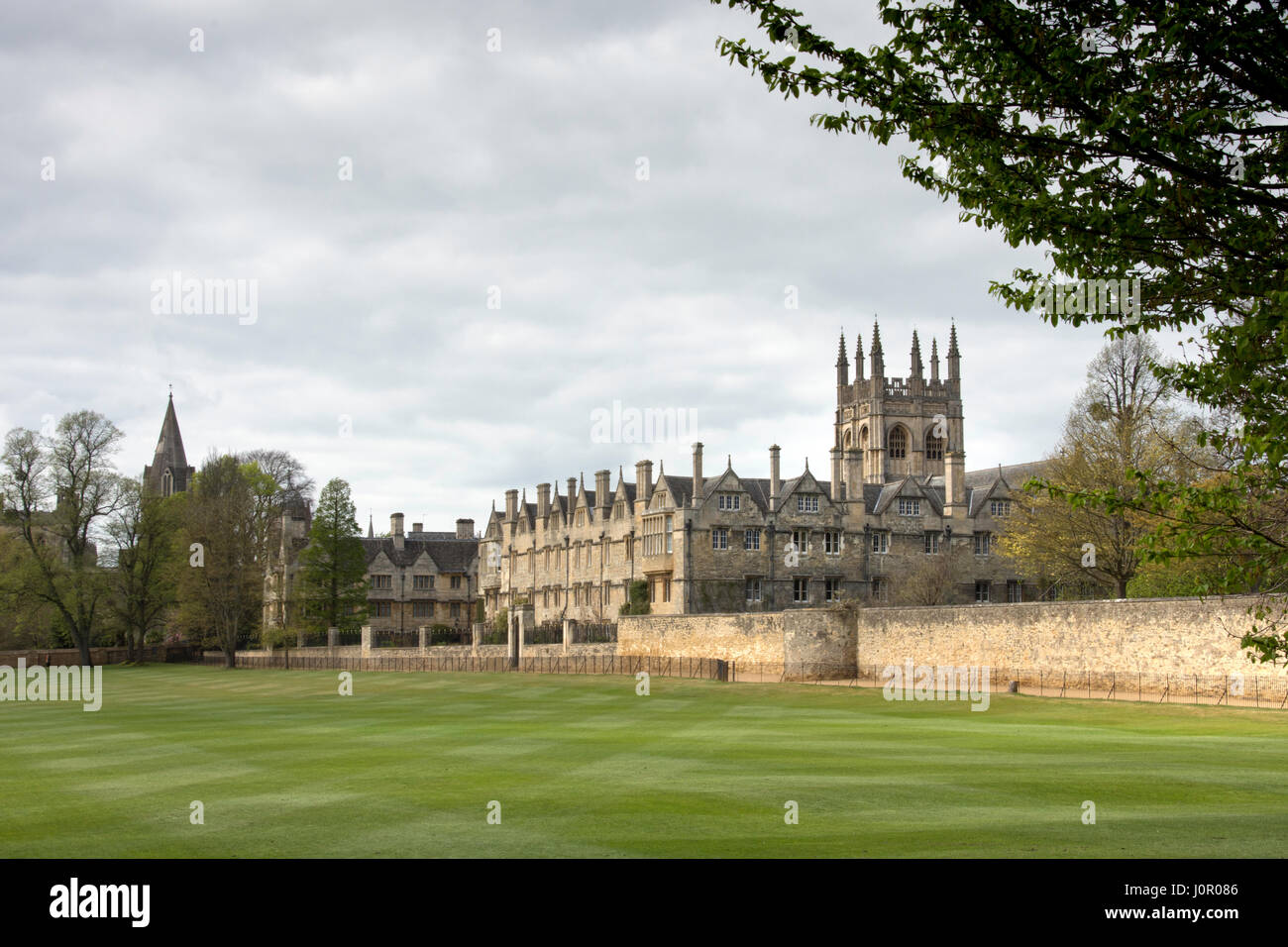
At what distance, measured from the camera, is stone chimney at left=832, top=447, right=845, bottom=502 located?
64438 mm

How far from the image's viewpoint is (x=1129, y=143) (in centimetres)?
1029

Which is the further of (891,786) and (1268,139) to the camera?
(891,786)

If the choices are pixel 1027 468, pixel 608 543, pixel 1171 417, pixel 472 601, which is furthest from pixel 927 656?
pixel 472 601

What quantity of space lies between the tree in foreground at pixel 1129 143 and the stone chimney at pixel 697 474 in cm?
4847

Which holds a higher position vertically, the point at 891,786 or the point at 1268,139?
the point at 1268,139

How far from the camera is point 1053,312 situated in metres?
11.5

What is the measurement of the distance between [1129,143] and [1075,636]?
3115 centimetres

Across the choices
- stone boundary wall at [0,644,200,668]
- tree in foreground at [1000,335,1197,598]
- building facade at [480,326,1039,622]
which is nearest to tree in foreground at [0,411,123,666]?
stone boundary wall at [0,644,200,668]

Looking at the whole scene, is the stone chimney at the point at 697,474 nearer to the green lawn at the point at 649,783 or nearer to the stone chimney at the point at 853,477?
the stone chimney at the point at 853,477

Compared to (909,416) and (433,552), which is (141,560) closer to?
(433,552)

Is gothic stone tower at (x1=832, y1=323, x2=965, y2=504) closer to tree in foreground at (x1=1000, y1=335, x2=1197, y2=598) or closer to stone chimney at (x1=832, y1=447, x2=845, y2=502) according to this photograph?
stone chimney at (x1=832, y1=447, x2=845, y2=502)

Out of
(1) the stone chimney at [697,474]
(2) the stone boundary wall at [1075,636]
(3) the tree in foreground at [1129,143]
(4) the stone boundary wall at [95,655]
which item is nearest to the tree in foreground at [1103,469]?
(2) the stone boundary wall at [1075,636]

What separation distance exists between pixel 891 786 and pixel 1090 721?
49.9ft
